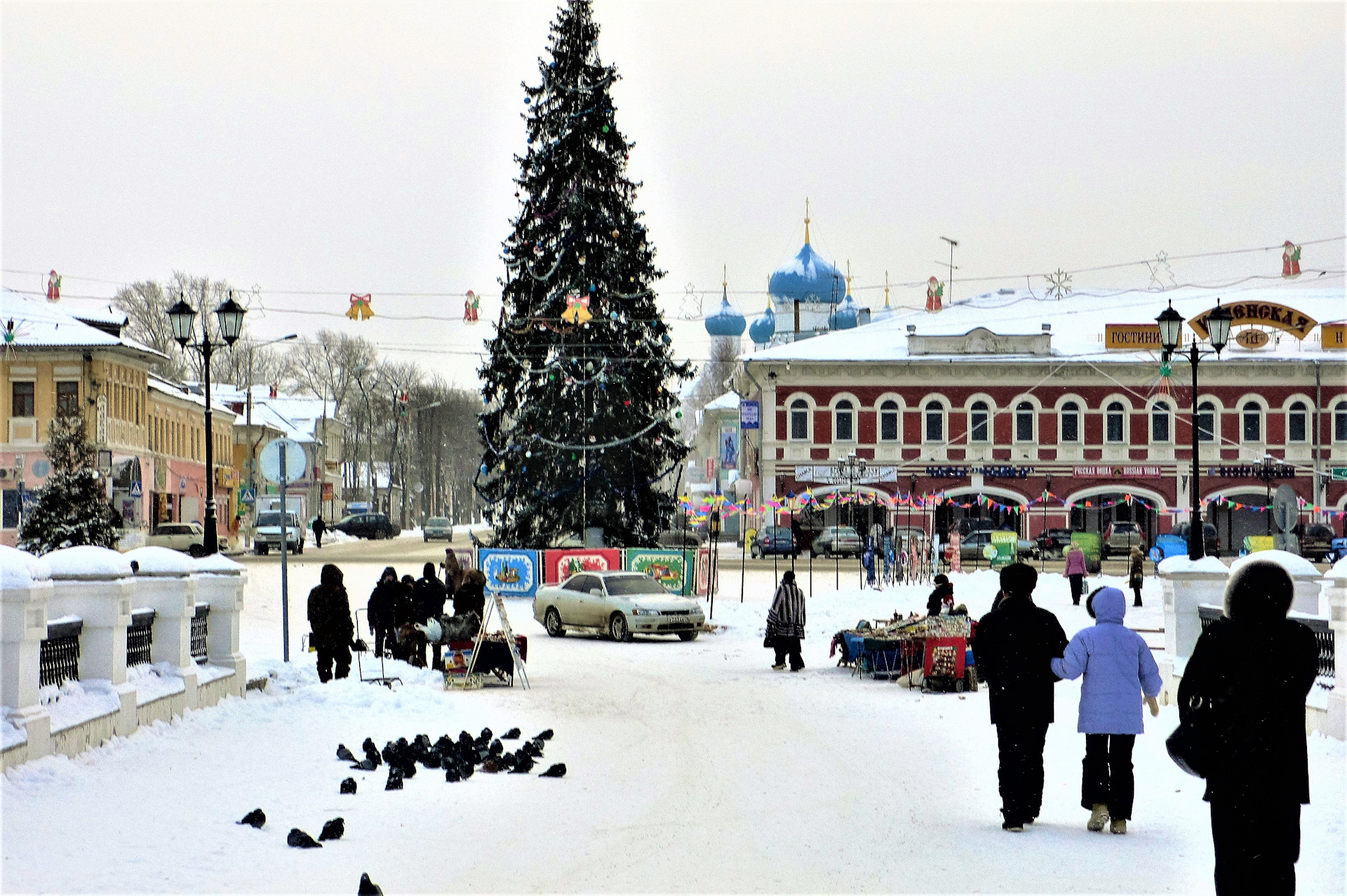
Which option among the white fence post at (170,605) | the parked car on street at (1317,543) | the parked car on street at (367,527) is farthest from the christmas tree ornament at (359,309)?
the parked car on street at (367,527)

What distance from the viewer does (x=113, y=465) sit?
214 ft

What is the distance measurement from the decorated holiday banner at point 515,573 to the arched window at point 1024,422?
34.5 m

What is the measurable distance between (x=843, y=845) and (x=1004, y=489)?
193 feet

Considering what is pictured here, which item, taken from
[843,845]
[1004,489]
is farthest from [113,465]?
[843,845]

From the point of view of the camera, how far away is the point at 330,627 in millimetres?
19078

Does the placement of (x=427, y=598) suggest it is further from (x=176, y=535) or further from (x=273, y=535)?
(x=273, y=535)

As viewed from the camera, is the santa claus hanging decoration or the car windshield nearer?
the car windshield

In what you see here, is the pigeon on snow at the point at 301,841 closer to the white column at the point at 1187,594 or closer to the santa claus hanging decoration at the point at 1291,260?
the white column at the point at 1187,594

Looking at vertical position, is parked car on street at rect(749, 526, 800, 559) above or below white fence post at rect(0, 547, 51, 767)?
below

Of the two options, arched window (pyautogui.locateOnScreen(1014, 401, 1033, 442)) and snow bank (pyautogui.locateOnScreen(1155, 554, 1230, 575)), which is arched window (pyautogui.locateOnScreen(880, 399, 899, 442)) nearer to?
arched window (pyautogui.locateOnScreen(1014, 401, 1033, 442))

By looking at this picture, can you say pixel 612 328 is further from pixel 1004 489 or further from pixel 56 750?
pixel 56 750

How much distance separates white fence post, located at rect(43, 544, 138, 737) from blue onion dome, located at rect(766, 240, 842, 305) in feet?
262

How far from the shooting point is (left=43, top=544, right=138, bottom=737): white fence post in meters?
13.5

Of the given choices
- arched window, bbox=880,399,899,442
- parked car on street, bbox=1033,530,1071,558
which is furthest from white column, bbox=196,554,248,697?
arched window, bbox=880,399,899,442
